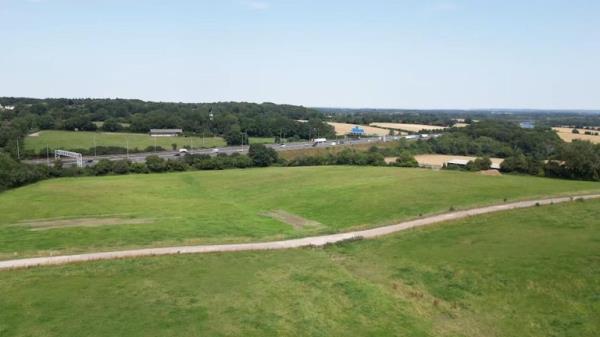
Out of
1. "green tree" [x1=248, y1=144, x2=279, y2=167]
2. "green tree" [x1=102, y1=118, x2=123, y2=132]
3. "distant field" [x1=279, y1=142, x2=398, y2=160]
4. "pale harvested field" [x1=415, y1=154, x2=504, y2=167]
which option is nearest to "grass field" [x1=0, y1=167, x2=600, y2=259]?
"green tree" [x1=248, y1=144, x2=279, y2=167]

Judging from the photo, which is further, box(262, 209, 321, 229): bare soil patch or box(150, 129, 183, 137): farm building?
box(150, 129, 183, 137): farm building

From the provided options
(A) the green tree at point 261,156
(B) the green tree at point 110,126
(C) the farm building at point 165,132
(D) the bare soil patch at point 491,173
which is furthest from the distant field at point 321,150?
(B) the green tree at point 110,126

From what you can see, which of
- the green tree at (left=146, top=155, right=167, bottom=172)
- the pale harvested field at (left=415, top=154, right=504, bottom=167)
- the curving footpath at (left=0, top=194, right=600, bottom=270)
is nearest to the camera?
the curving footpath at (left=0, top=194, right=600, bottom=270)

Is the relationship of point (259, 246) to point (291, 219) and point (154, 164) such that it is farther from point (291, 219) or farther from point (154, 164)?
→ point (154, 164)

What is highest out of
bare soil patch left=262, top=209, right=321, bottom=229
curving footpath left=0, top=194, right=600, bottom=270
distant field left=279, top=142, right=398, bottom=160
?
distant field left=279, top=142, right=398, bottom=160

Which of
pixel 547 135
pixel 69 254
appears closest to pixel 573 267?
pixel 69 254

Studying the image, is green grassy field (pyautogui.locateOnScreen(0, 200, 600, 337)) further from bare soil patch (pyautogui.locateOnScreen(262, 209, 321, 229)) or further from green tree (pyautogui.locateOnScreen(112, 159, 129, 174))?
green tree (pyautogui.locateOnScreen(112, 159, 129, 174))
